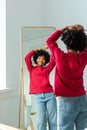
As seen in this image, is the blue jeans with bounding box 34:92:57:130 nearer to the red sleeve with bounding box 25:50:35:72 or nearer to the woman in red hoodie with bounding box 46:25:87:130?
the red sleeve with bounding box 25:50:35:72

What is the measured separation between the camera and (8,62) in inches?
117

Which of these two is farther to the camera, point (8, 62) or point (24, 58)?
point (8, 62)

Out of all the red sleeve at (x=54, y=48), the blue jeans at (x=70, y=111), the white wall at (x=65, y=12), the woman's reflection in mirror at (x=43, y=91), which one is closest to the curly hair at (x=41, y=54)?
the woman's reflection in mirror at (x=43, y=91)

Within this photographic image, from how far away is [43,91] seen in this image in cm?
245

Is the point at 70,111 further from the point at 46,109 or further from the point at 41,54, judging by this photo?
the point at 41,54

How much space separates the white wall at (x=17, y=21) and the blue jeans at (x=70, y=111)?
51.2 inches

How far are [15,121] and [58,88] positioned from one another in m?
1.47

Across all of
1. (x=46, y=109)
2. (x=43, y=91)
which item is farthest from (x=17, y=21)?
(x=46, y=109)

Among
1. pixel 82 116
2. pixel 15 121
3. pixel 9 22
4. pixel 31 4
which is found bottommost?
pixel 15 121

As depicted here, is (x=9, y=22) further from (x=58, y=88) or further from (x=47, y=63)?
(x=58, y=88)

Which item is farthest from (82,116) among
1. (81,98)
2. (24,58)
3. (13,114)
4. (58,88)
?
(13,114)

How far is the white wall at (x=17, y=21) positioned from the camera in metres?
2.97

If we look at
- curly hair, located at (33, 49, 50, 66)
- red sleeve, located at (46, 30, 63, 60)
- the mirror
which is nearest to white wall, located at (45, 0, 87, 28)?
the mirror

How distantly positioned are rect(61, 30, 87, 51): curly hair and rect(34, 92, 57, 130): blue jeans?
0.82m
